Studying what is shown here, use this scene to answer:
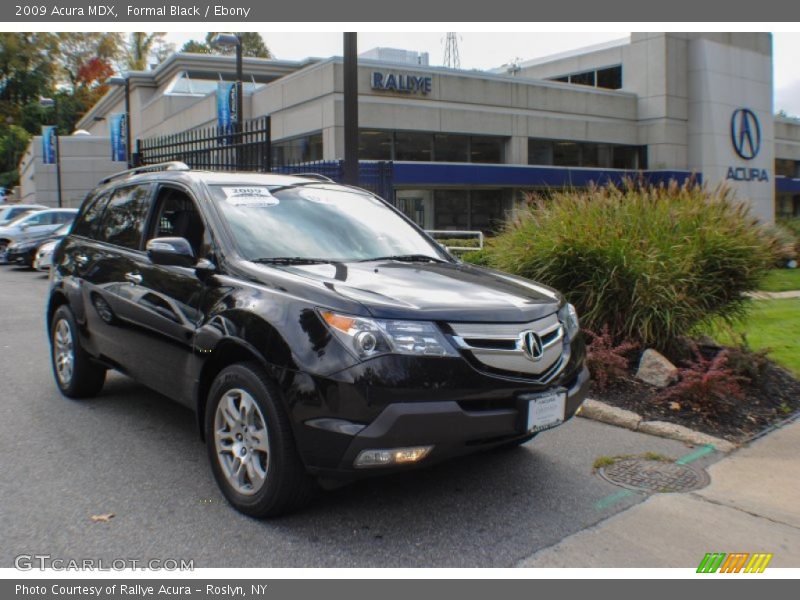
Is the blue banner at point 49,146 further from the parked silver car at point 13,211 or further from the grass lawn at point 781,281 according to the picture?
the grass lawn at point 781,281

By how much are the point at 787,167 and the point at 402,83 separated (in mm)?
31275

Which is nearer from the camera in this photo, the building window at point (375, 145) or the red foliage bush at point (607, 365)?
the red foliage bush at point (607, 365)

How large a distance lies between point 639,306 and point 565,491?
9.53 feet

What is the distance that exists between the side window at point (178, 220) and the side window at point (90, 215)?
1154 millimetres

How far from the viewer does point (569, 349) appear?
426 cm

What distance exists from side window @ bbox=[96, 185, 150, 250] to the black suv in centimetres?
3

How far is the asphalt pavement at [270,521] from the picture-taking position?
3627 millimetres

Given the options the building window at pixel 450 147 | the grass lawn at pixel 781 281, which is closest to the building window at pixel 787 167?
the building window at pixel 450 147

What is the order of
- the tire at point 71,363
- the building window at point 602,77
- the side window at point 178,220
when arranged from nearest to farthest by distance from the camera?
the side window at point 178,220, the tire at point 71,363, the building window at point 602,77

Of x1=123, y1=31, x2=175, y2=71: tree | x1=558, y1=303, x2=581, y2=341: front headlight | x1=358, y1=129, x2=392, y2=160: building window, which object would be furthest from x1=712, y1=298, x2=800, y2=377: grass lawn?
x1=123, y1=31, x2=175, y2=71: tree

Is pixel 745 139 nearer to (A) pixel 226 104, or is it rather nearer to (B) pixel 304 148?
(B) pixel 304 148

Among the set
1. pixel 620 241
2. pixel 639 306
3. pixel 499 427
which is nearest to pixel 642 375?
pixel 639 306

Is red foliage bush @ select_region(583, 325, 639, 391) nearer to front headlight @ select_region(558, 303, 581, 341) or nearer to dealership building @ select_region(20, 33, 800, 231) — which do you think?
front headlight @ select_region(558, 303, 581, 341)

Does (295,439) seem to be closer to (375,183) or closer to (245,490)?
(245,490)
